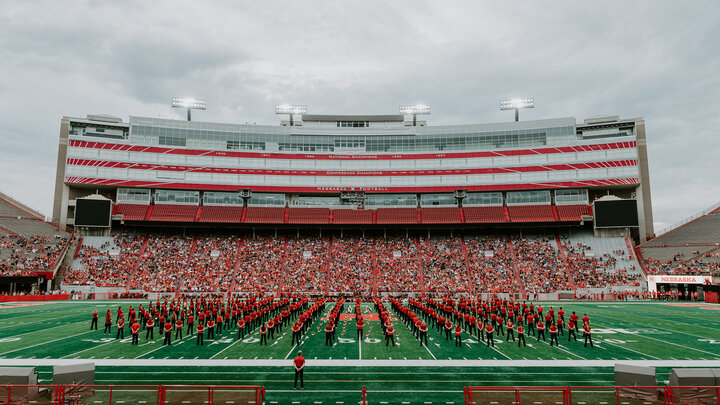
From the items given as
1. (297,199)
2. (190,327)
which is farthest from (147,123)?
(190,327)

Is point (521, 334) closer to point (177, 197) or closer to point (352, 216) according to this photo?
point (352, 216)

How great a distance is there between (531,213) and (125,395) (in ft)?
165

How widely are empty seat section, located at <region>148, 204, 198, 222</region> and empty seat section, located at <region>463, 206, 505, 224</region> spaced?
113ft

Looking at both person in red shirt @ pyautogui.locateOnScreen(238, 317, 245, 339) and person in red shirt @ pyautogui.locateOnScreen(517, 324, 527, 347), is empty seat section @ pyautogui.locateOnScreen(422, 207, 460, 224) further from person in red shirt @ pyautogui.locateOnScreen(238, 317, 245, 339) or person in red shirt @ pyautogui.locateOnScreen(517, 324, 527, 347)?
person in red shirt @ pyautogui.locateOnScreen(238, 317, 245, 339)

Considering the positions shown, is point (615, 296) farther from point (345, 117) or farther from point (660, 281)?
point (345, 117)

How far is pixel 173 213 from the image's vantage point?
5378cm

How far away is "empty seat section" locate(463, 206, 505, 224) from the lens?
175ft

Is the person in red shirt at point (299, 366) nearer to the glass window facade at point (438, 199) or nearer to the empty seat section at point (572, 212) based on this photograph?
the glass window facade at point (438, 199)

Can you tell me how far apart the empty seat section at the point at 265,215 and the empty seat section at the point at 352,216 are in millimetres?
6930

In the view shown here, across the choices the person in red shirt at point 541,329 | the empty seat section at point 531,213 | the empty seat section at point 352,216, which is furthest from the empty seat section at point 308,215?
the person in red shirt at point 541,329

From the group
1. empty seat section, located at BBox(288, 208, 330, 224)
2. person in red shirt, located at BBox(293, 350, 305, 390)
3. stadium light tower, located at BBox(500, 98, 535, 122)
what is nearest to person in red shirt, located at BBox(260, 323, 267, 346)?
person in red shirt, located at BBox(293, 350, 305, 390)

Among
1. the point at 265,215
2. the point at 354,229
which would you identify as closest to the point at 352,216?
the point at 354,229

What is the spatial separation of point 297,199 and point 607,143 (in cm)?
4058

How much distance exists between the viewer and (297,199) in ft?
193
